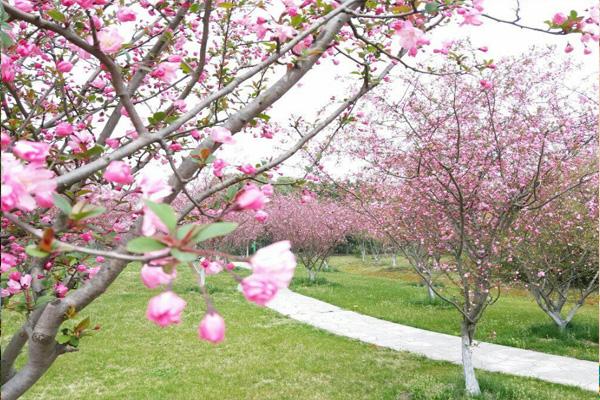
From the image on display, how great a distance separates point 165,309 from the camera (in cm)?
85

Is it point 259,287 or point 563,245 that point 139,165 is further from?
point 563,245

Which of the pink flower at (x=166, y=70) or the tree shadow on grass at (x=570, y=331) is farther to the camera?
the tree shadow on grass at (x=570, y=331)

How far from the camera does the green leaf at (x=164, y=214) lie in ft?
2.57

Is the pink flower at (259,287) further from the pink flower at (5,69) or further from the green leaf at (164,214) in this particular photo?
the pink flower at (5,69)

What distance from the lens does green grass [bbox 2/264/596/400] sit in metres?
6.07

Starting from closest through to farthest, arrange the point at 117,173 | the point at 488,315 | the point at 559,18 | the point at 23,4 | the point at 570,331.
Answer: the point at 117,173 → the point at 23,4 → the point at 559,18 → the point at 570,331 → the point at 488,315

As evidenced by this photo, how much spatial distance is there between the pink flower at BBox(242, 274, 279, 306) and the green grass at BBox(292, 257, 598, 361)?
6.16m

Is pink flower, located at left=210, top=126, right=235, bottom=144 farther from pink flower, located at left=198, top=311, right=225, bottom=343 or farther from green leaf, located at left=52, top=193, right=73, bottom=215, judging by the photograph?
pink flower, located at left=198, top=311, right=225, bottom=343

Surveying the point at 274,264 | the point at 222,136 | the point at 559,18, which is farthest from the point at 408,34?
the point at 274,264


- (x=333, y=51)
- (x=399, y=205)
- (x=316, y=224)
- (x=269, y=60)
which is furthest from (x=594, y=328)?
(x=316, y=224)

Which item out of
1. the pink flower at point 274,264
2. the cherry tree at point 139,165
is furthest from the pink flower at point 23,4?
the pink flower at point 274,264

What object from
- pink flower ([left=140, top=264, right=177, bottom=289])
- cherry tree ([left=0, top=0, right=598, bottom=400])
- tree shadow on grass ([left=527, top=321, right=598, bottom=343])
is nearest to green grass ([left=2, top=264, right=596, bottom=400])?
tree shadow on grass ([left=527, top=321, right=598, bottom=343])

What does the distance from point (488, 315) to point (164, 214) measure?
38.4ft

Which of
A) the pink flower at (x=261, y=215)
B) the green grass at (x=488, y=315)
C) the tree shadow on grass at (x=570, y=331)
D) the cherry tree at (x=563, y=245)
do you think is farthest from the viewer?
the tree shadow on grass at (x=570, y=331)
